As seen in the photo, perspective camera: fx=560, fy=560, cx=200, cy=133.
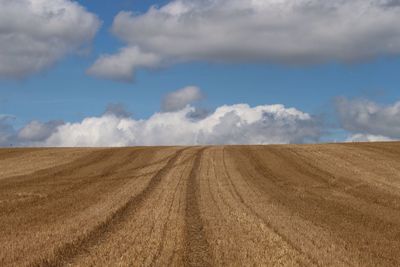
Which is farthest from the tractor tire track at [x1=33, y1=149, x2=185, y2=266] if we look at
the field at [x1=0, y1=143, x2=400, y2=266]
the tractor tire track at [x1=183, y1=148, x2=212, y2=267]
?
the tractor tire track at [x1=183, y1=148, x2=212, y2=267]

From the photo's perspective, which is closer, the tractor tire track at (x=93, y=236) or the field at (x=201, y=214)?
the tractor tire track at (x=93, y=236)

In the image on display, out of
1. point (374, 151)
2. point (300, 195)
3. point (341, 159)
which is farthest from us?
point (374, 151)

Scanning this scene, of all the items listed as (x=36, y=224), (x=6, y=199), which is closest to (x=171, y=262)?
(x=36, y=224)

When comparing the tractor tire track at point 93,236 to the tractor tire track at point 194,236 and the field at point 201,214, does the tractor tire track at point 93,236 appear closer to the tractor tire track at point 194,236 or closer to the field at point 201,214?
the field at point 201,214

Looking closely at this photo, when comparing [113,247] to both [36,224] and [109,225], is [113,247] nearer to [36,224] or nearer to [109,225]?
[109,225]

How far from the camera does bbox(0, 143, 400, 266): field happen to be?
13.3 m

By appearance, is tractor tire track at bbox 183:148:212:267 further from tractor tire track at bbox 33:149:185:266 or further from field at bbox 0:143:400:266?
tractor tire track at bbox 33:149:185:266

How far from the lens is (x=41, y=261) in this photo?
40.9 ft

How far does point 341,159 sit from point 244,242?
1259 inches

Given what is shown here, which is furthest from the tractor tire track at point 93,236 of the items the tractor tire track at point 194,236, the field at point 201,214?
the tractor tire track at point 194,236

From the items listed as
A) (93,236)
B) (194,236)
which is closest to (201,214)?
(194,236)

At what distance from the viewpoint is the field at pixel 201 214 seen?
43.7ft

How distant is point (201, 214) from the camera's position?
19375mm

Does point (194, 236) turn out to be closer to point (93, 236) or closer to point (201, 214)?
point (93, 236)
